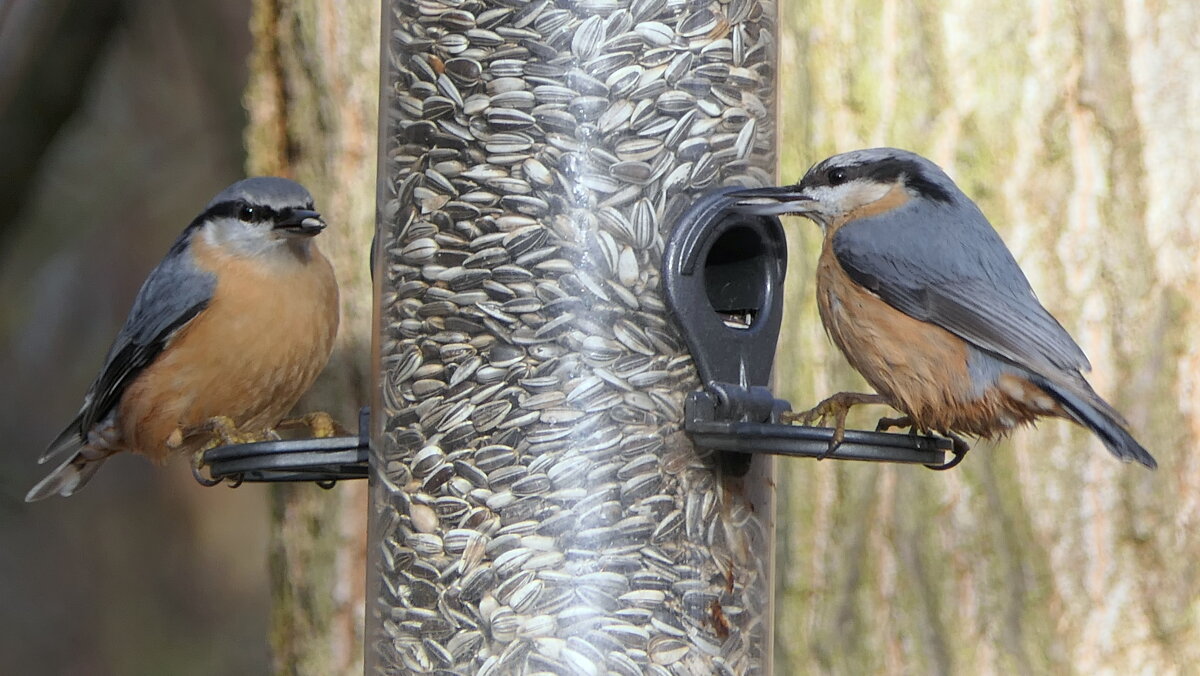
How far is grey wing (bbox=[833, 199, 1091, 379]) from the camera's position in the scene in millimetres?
3775

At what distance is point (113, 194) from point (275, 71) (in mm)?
3964

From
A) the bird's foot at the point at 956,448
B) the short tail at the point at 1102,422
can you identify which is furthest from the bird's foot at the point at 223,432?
the short tail at the point at 1102,422

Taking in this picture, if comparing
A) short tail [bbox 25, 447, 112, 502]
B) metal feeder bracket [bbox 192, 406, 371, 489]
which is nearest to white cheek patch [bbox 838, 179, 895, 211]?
metal feeder bracket [bbox 192, 406, 371, 489]

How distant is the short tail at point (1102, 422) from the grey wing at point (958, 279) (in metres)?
0.07

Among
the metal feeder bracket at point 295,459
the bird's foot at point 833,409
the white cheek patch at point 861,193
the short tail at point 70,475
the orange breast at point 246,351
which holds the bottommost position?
the short tail at point 70,475

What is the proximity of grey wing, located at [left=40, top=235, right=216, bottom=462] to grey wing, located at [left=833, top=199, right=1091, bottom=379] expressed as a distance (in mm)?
2113

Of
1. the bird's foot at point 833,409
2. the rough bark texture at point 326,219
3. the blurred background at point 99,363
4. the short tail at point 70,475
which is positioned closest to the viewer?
the bird's foot at point 833,409

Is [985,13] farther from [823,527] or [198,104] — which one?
[198,104]

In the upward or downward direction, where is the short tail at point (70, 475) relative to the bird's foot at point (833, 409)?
downward

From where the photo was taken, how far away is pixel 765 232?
372cm

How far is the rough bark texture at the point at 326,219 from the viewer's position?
4910mm

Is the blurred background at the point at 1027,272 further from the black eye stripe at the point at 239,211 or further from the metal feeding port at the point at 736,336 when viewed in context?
the metal feeding port at the point at 736,336

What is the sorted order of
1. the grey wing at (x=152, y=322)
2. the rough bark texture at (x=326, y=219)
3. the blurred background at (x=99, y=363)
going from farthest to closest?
the blurred background at (x=99, y=363)
the rough bark texture at (x=326, y=219)
the grey wing at (x=152, y=322)

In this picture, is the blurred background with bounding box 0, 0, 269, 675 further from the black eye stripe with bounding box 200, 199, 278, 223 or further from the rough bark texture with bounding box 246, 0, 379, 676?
the black eye stripe with bounding box 200, 199, 278, 223
